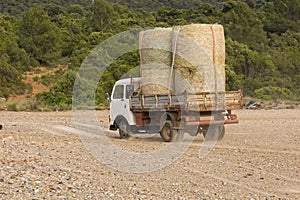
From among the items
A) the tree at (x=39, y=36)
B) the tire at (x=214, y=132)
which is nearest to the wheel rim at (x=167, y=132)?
the tire at (x=214, y=132)

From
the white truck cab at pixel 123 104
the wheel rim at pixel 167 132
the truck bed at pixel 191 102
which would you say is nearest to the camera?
the truck bed at pixel 191 102

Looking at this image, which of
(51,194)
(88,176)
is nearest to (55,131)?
(88,176)

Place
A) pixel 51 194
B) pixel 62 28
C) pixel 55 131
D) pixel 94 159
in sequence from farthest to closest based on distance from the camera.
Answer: pixel 62 28 → pixel 55 131 → pixel 94 159 → pixel 51 194

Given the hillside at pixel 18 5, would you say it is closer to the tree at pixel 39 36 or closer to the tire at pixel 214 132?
the tree at pixel 39 36

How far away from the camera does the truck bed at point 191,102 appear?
1479 cm

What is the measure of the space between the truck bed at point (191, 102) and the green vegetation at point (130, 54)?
20.1 meters

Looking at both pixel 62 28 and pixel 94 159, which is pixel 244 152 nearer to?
pixel 94 159

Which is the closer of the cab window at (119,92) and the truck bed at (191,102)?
the truck bed at (191,102)

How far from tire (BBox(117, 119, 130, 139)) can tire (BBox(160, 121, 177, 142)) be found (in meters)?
1.38

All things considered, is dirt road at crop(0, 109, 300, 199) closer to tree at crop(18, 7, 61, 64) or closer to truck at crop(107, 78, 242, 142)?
truck at crop(107, 78, 242, 142)

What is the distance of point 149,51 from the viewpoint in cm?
1561

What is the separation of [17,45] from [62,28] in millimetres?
9278

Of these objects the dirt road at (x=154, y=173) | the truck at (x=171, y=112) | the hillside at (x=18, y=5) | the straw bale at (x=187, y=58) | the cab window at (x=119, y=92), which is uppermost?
the hillside at (x=18, y=5)

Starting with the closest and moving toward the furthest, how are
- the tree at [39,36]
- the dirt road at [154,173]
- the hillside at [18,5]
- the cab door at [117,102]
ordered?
the dirt road at [154,173]
the cab door at [117,102]
the tree at [39,36]
the hillside at [18,5]
